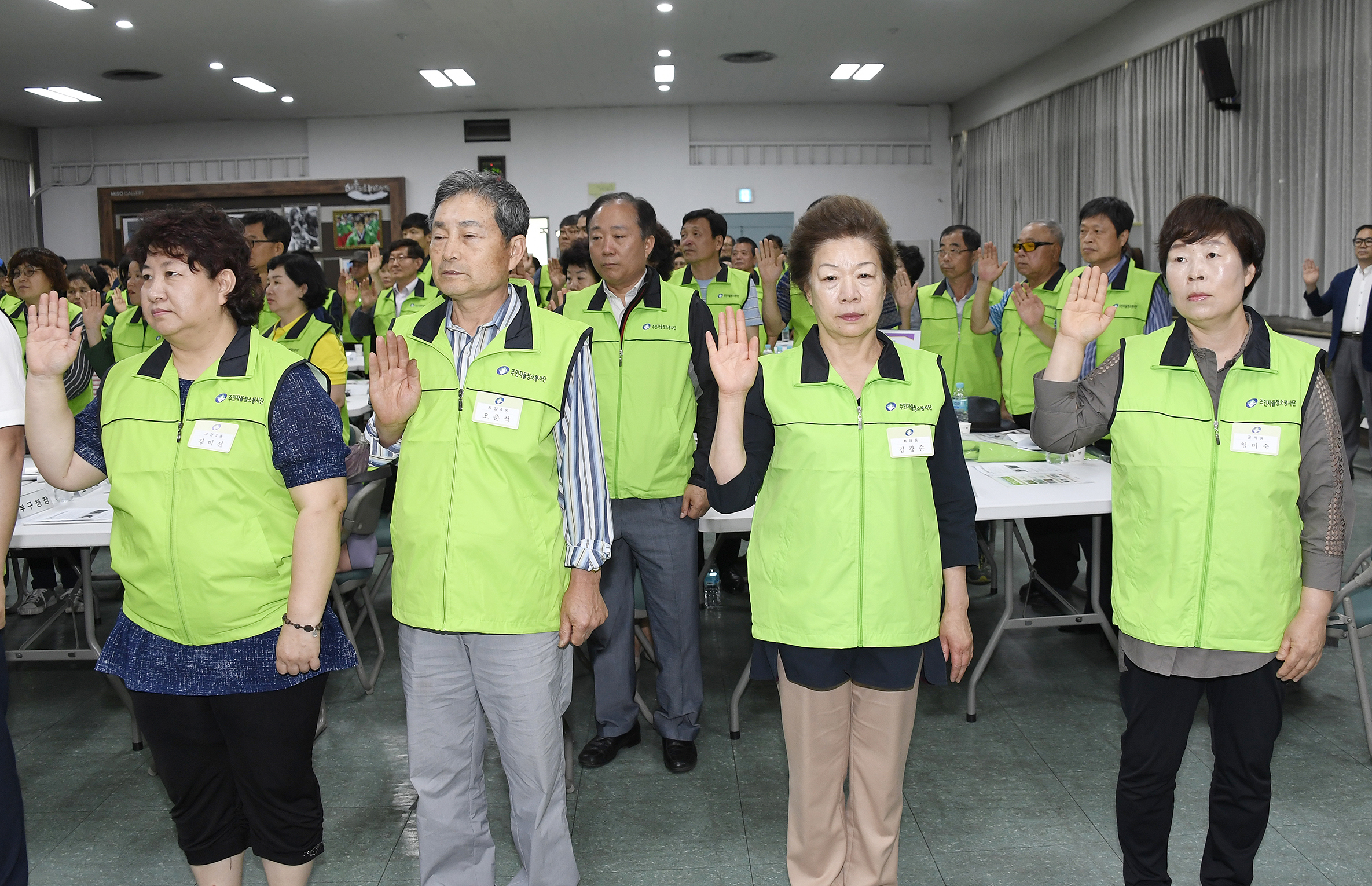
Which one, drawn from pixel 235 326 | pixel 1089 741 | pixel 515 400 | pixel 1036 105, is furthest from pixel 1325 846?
pixel 1036 105

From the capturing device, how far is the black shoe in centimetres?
278

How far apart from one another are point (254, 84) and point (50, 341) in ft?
37.1

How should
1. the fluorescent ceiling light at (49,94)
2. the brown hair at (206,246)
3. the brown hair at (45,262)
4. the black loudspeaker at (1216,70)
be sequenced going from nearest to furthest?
the brown hair at (206,246), the brown hair at (45,262), the black loudspeaker at (1216,70), the fluorescent ceiling light at (49,94)

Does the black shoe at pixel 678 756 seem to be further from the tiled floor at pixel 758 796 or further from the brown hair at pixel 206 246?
the brown hair at pixel 206 246

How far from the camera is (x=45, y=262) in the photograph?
16.1ft

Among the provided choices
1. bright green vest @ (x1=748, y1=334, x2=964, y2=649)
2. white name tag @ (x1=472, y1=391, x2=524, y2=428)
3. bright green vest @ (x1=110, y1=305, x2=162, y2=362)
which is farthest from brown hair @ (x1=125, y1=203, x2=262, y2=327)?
bright green vest @ (x1=110, y1=305, x2=162, y2=362)

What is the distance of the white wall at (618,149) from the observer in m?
13.5

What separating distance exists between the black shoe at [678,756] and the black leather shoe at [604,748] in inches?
5.3

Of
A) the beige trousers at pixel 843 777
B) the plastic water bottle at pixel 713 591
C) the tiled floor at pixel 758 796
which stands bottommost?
the tiled floor at pixel 758 796

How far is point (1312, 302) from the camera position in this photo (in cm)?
690

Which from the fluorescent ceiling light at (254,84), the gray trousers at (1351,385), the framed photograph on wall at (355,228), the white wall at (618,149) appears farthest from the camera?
the framed photograph on wall at (355,228)

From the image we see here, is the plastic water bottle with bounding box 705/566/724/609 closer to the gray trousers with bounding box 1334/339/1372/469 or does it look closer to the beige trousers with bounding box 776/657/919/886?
the beige trousers with bounding box 776/657/919/886

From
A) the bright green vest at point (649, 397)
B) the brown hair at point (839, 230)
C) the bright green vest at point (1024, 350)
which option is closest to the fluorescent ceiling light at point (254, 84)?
the bright green vest at point (1024, 350)

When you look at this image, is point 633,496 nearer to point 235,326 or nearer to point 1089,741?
point 235,326
